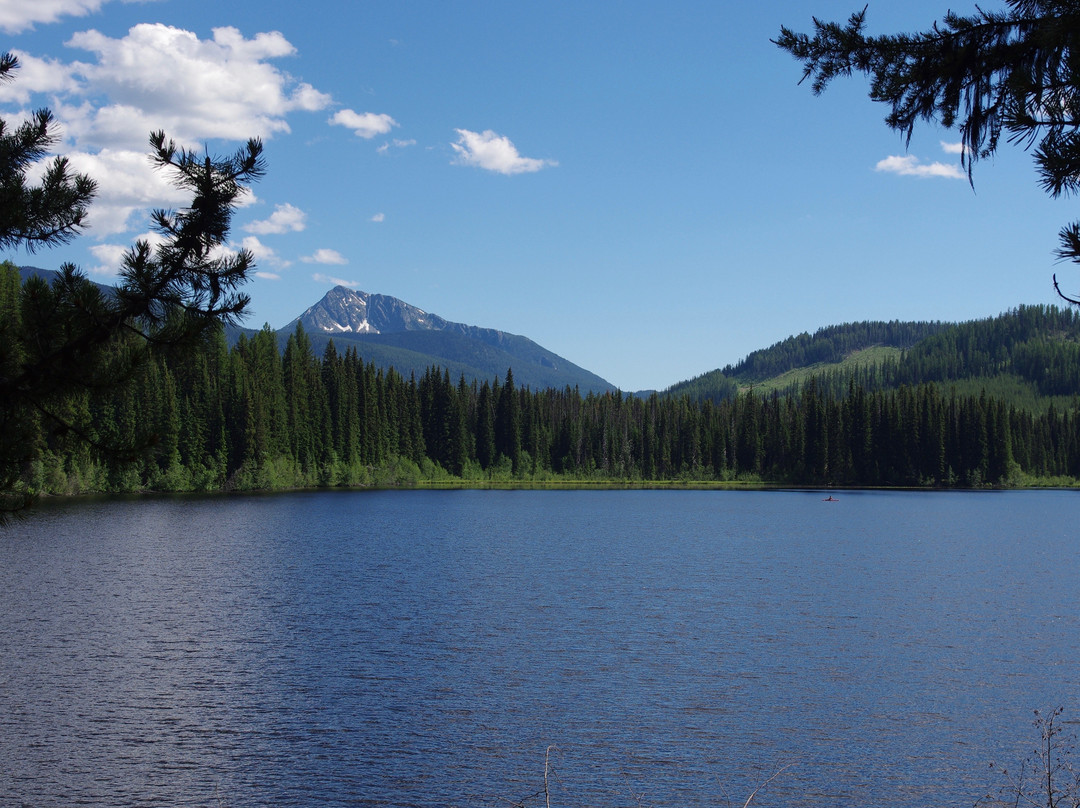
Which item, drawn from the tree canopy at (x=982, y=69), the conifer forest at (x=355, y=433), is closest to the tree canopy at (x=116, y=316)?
the tree canopy at (x=982, y=69)

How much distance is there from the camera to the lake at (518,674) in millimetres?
22141

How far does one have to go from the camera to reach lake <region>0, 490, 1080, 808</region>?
22141 mm

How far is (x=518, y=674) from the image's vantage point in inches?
1224

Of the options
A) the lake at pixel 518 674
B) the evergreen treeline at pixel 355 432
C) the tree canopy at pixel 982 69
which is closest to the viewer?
the tree canopy at pixel 982 69

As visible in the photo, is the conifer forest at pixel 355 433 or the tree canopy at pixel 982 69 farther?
the conifer forest at pixel 355 433

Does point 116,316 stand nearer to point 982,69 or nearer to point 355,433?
point 982,69

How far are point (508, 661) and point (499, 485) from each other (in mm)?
158268

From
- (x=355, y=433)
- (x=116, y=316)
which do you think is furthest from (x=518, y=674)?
(x=355, y=433)

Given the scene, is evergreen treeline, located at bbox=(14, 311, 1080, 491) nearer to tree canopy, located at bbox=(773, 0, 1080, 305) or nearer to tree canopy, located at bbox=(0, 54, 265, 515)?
tree canopy, located at bbox=(0, 54, 265, 515)

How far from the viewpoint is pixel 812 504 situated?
132 m

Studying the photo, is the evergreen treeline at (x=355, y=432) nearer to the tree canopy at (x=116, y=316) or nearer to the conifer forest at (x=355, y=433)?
the conifer forest at (x=355, y=433)

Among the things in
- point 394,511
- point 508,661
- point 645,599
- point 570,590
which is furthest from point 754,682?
point 394,511

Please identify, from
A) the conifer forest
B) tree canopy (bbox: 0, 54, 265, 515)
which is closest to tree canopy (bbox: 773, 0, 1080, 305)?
tree canopy (bbox: 0, 54, 265, 515)

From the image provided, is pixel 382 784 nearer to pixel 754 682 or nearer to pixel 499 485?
pixel 754 682
